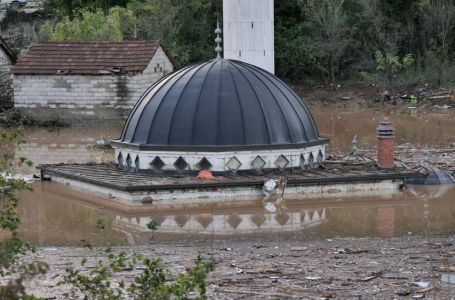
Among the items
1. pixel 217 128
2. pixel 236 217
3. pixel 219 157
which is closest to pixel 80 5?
pixel 217 128

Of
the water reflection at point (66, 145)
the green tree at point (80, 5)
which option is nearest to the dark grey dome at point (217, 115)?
the water reflection at point (66, 145)

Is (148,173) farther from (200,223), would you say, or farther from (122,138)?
(200,223)

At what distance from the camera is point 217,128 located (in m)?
17.3

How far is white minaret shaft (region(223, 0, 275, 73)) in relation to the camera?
23.5m

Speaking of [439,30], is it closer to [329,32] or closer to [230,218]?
[329,32]

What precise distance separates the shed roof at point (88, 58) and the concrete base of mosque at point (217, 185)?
13298 mm

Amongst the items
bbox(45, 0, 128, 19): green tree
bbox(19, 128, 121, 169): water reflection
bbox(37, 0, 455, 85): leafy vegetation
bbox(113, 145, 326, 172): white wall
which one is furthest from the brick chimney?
bbox(45, 0, 128, 19): green tree

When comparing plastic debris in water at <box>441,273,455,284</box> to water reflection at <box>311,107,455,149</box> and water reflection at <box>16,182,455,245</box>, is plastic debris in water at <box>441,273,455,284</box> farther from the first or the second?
water reflection at <box>311,107,455,149</box>

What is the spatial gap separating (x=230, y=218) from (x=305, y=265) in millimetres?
3886

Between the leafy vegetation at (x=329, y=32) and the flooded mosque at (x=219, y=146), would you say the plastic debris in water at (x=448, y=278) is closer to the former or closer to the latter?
the flooded mosque at (x=219, y=146)

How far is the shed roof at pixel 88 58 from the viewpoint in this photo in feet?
103

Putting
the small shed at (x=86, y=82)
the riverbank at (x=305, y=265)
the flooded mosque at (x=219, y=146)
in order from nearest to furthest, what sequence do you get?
the riverbank at (x=305, y=265) < the flooded mosque at (x=219, y=146) < the small shed at (x=86, y=82)

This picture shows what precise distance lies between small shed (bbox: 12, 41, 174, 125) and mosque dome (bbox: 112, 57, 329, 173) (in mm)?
12976

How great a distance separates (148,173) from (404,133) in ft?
39.0
